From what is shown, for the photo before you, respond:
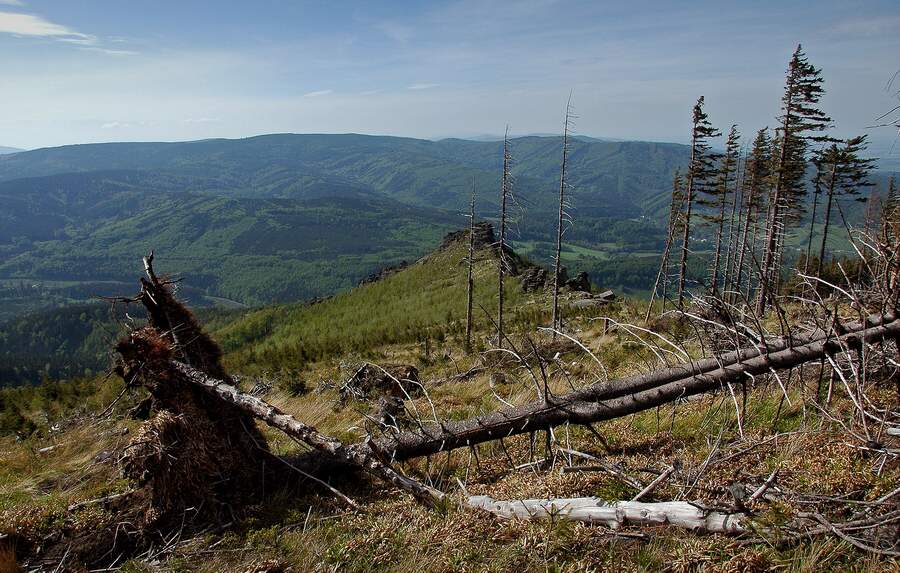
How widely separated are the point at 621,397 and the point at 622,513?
4.75ft

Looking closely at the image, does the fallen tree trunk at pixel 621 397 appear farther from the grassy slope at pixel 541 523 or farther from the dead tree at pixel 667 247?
the dead tree at pixel 667 247

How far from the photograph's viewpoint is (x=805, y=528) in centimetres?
276

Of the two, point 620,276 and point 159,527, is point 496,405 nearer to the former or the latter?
point 159,527

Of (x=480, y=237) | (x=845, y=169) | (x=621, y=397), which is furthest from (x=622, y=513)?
(x=480, y=237)

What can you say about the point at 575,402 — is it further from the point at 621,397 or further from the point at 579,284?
the point at 579,284

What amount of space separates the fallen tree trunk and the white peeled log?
3.22 ft

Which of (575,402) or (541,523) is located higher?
(575,402)

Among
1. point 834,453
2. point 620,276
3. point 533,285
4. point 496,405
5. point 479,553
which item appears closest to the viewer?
point 479,553

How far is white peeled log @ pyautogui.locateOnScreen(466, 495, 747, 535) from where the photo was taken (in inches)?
118

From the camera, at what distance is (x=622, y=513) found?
3.25 meters

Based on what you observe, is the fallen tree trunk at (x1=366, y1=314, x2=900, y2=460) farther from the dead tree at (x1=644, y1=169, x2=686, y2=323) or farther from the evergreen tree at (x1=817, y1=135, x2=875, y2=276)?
the evergreen tree at (x1=817, y1=135, x2=875, y2=276)

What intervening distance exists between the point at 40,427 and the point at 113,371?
16270mm

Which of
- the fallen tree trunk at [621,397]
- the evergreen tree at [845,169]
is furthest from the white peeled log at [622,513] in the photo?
the evergreen tree at [845,169]

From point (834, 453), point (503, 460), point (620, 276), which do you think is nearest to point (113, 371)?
point (503, 460)
